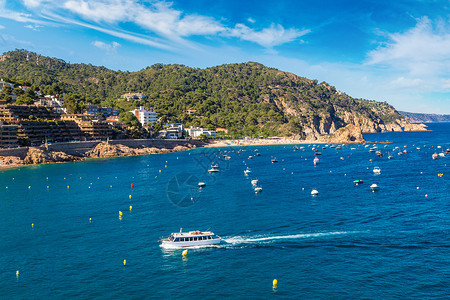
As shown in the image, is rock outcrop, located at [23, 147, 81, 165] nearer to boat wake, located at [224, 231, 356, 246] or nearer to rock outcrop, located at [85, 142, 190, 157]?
rock outcrop, located at [85, 142, 190, 157]

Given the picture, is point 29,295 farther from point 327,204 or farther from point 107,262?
point 327,204

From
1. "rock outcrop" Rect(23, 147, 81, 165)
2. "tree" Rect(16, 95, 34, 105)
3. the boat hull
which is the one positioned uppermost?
"tree" Rect(16, 95, 34, 105)

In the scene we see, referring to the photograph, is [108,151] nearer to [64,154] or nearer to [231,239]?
[64,154]

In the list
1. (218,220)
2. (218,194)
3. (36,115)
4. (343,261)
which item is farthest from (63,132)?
(343,261)

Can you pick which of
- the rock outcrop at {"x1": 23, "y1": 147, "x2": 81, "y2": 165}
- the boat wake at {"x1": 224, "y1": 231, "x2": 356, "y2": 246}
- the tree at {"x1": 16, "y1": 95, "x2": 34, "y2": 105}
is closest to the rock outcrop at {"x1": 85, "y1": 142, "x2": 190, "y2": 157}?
the rock outcrop at {"x1": 23, "y1": 147, "x2": 81, "y2": 165}

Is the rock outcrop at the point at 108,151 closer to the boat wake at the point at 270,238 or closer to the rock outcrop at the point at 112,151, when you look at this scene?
the rock outcrop at the point at 112,151

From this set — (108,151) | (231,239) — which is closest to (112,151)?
(108,151)

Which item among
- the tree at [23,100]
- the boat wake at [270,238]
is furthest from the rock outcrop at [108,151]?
the boat wake at [270,238]
